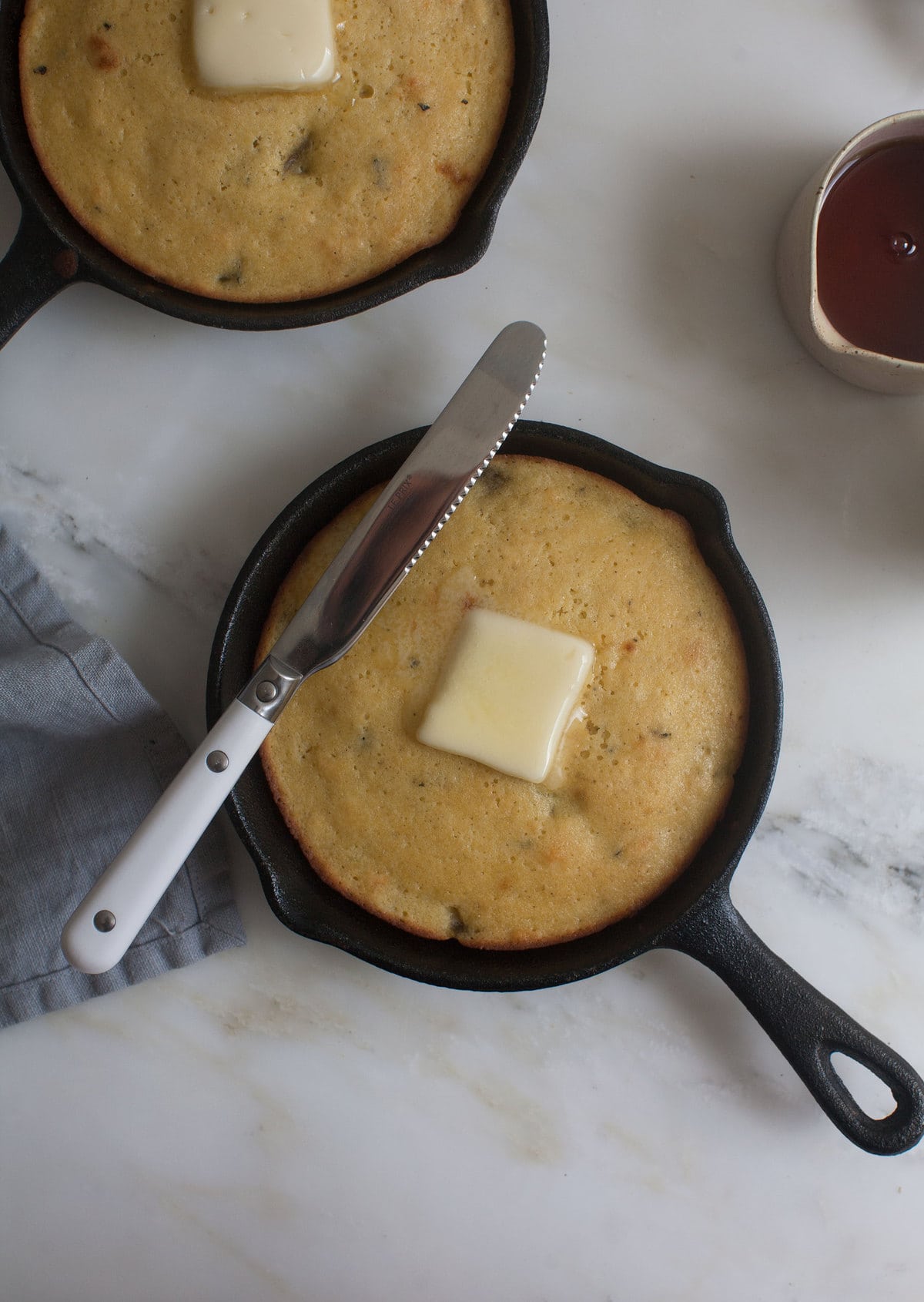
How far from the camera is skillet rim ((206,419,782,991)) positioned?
146cm

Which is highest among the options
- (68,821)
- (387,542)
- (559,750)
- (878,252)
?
(878,252)

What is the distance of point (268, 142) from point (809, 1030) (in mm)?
1656

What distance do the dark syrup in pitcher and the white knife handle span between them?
1162mm

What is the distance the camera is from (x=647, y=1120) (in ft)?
5.62

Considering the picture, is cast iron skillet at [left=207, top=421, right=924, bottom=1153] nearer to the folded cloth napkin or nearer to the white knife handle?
the white knife handle

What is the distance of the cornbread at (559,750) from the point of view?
4.85 feet

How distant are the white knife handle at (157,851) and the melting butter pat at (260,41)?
97 cm

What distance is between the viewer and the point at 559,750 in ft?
4.81

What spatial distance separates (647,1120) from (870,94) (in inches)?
75.4

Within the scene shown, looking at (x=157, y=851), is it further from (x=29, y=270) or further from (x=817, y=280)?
(x=817, y=280)

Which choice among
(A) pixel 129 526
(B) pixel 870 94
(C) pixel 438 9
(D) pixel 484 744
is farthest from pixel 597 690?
(B) pixel 870 94

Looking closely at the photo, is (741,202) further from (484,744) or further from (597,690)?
(484,744)

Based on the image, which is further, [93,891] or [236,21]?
[236,21]

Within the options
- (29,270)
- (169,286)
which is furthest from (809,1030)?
(29,270)
